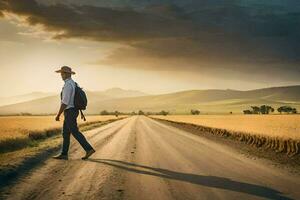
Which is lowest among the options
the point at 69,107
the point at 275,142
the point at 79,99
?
the point at 275,142

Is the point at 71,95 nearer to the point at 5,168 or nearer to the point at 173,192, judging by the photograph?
the point at 5,168

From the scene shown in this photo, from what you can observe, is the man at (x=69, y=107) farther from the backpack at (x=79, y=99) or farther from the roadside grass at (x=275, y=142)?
the roadside grass at (x=275, y=142)

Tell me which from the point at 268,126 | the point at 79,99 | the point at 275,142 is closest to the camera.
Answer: the point at 79,99

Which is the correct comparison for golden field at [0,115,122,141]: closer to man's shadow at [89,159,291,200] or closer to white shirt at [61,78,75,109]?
white shirt at [61,78,75,109]

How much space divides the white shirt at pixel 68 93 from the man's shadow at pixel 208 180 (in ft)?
7.15

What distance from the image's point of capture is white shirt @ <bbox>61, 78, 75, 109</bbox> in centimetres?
1295

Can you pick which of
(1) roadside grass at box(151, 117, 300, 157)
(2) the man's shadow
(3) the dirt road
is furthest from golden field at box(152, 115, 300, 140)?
(2) the man's shadow

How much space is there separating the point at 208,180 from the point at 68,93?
17.8 ft

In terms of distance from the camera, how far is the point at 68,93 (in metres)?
13.0

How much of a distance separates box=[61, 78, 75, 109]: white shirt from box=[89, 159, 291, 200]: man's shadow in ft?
7.15

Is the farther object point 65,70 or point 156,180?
point 65,70

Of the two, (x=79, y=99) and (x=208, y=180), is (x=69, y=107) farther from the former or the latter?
(x=208, y=180)

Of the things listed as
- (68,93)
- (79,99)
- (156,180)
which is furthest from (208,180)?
(68,93)

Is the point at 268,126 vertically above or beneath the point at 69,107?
beneath
